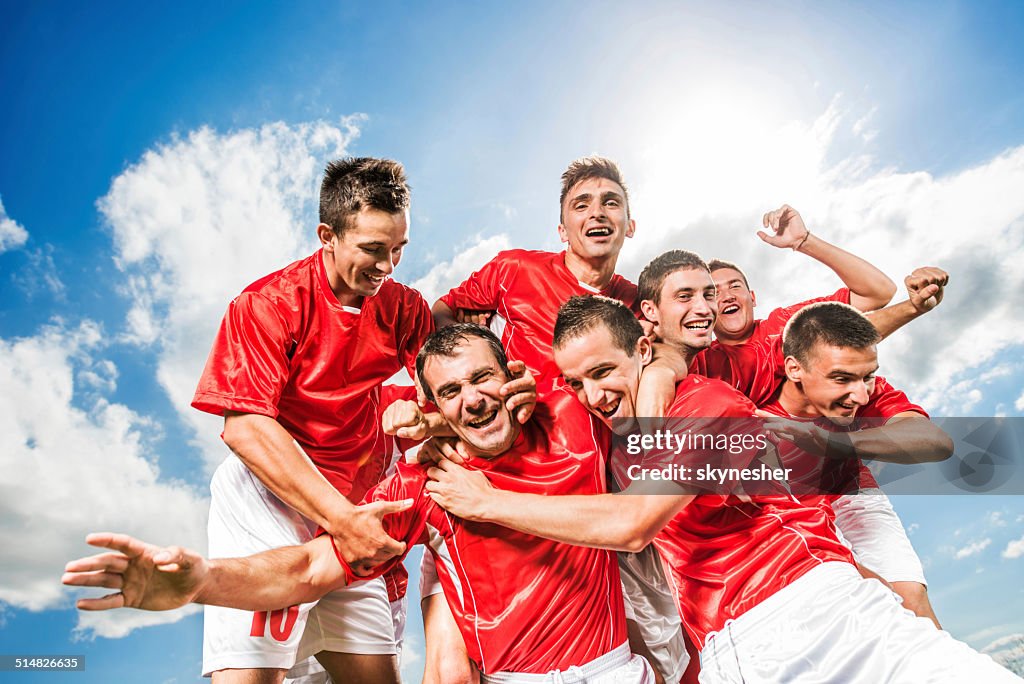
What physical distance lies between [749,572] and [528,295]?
1317 millimetres

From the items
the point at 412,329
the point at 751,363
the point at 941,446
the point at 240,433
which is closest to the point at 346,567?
the point at 240,433

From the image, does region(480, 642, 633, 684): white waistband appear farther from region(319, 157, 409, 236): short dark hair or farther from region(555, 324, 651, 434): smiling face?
region(319, 157, 409, 236): short dark hair

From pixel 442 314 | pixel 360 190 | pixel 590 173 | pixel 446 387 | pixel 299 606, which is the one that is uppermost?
pixel 590 173

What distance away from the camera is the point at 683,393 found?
7.23ft

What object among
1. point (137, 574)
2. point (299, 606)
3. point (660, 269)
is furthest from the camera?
point (660, 269)

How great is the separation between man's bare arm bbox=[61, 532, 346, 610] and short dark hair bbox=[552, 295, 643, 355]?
1.03 metres

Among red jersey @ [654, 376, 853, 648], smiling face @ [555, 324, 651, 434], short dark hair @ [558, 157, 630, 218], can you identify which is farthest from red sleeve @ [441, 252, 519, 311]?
red jersey @ [654, 376, 853, 648]

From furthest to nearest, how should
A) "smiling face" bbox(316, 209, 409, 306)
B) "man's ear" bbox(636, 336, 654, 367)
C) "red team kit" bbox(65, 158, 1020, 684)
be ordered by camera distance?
"man's ear" bbox(636, 336, 654, 367)
"smiling face" bbox(316, 209, 409, 306)
"red team kit" bbox(65, 158, 1020, 684)

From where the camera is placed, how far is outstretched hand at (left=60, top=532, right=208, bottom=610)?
1490 mm

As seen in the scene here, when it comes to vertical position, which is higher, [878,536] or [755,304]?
[755,304]

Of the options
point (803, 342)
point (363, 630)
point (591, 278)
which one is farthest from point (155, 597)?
point (803, 342)

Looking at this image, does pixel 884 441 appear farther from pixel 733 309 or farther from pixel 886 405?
pixel 733 309

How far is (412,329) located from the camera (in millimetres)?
2607

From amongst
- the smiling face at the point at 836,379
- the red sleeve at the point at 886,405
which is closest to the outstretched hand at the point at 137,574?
the smiling face at the point at 836,379
